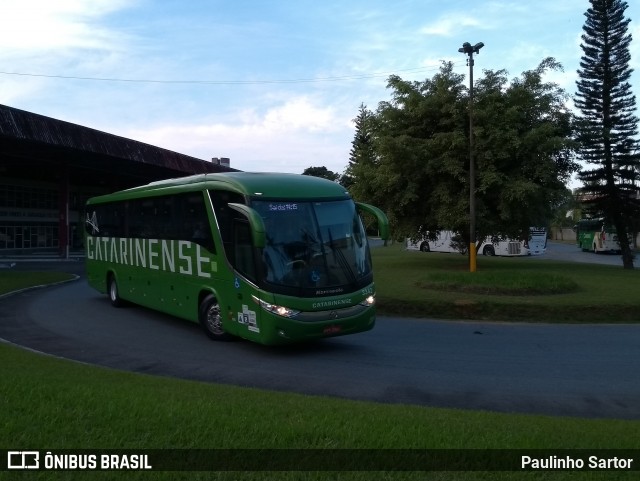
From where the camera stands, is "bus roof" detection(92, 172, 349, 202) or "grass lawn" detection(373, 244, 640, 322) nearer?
"bus roof" detection(92, 172, 349, 202)

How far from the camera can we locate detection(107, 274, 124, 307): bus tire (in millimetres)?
17641

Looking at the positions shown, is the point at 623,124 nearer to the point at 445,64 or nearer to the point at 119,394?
the point at 445,64

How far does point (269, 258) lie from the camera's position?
421 inches

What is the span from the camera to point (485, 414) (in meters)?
6.62

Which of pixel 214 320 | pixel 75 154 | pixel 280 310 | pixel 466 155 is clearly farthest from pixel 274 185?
pixel 75 154

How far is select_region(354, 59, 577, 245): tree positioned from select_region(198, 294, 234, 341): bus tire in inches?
578

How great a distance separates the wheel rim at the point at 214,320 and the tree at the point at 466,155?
1478 centimetres

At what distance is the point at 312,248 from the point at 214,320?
9.16 feet

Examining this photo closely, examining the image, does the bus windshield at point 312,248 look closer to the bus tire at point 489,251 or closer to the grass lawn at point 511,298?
the grass lawn at point 511,298

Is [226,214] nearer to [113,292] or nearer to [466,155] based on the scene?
[113,292]

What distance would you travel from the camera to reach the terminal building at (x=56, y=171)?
3672 centimetres

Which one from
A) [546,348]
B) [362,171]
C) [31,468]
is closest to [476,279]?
[546,348]

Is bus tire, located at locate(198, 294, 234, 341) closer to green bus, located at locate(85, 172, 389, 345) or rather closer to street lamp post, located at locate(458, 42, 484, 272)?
green bus, located at locate(85, 172, 389, 345)
